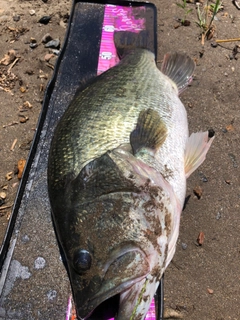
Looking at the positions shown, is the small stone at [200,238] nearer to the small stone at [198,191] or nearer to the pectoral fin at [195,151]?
the small stone at [198,191]

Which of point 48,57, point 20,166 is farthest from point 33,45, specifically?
point 20,166

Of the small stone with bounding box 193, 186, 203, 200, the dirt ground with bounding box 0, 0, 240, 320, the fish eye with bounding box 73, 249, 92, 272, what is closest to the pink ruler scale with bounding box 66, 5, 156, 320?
the dirt ground with bounding box 0, 0, 240, 320

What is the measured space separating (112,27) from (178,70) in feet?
3.99

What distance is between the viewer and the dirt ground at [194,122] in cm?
305

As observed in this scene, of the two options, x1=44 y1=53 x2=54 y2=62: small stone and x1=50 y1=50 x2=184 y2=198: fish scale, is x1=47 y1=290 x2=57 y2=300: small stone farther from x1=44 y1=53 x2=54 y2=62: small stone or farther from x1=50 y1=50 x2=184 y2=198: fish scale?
x1=44 y1=53 x2=54 y2=62: small stone

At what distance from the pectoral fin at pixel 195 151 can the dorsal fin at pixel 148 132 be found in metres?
0.31

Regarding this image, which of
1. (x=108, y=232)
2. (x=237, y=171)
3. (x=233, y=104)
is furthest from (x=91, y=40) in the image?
(x=108, y=232)

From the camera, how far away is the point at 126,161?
7.77ft

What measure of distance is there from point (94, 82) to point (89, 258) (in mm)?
1544

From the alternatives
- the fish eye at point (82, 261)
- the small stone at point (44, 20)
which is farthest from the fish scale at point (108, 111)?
the small stone at point (44, 20)

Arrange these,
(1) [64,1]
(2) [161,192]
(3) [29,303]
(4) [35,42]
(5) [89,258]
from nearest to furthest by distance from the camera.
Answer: (5) [89,258] → (2) [161,192] → (3) [29,303] → (4) [35,42] → (1) [64,1]

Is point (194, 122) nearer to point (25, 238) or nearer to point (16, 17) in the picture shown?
point (25, 238)

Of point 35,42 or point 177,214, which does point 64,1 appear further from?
point 177,214

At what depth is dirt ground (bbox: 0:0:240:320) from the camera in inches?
120
